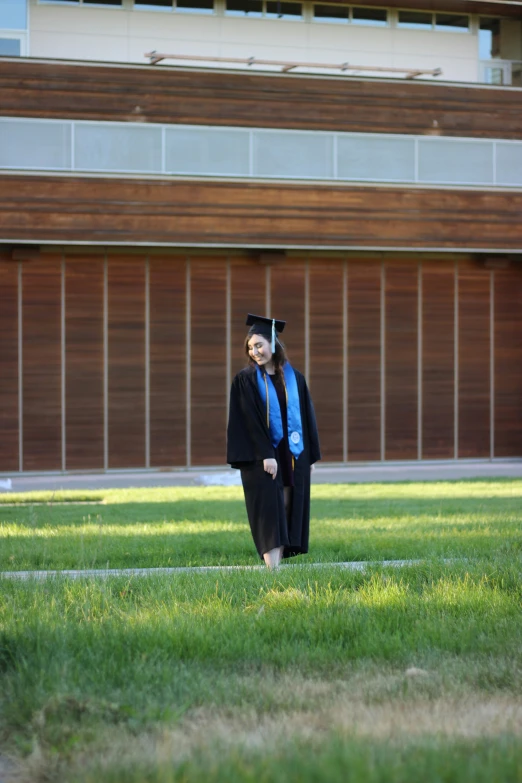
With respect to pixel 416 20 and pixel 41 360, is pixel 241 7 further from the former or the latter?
pixel 41 360

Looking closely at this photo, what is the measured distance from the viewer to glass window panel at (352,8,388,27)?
85.7 ft

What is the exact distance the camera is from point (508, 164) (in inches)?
977

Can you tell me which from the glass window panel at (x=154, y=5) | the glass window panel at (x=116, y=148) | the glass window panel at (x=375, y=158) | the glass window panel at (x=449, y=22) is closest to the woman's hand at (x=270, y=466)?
the glass window panel at (x=116, y=148)

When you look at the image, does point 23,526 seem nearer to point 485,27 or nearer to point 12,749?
point 12,749

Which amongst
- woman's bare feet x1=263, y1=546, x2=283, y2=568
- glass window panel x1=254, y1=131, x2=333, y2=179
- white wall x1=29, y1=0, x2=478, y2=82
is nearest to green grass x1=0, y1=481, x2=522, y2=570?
woman's bare feet x1=263, y1=546, x2=283, y2=568

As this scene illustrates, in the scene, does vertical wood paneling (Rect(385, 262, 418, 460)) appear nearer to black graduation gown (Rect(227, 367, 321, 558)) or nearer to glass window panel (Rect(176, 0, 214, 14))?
glass window panel (Rect(176, 0, 214, 14))

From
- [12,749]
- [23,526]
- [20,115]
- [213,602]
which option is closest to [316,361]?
[20,115]

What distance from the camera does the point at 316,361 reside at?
81.3 feet

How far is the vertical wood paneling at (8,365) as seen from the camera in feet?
75.6

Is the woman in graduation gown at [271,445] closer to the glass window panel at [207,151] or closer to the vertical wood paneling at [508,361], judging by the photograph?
the glass window panel at [207,151]

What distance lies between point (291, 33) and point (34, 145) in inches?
266

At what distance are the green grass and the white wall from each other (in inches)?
433

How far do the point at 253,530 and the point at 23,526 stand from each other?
3834 mm

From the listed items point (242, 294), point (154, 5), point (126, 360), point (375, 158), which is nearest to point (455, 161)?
point (375, 158)
